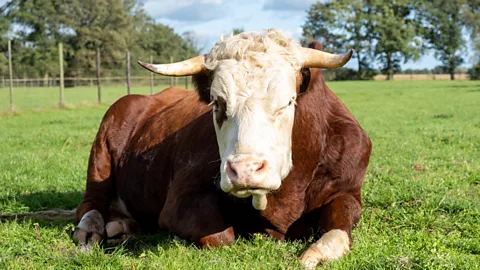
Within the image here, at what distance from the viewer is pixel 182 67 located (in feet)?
14.0

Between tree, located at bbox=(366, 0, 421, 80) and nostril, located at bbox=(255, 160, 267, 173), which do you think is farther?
tree, located at bbox=(366, 0, 421, 80)

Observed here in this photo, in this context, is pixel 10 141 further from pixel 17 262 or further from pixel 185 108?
pixel 17 262

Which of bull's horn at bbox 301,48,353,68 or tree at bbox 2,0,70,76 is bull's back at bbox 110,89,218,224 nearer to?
bull's horn at bbox 301,48,353,68

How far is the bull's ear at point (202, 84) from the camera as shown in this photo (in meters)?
4.46

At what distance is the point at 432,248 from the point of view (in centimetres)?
402

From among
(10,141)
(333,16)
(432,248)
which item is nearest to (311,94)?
(432,248)

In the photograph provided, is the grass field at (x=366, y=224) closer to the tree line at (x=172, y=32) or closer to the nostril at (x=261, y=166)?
the nostril at (x=261, y=166)

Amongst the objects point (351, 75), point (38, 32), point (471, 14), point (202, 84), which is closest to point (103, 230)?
point (202, 84)

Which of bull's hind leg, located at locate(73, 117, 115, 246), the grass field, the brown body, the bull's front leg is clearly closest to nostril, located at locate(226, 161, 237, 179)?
the grass field

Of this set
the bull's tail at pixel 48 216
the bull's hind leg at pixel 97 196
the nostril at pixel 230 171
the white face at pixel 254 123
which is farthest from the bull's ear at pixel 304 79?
the bull's tail at pixel 48 216

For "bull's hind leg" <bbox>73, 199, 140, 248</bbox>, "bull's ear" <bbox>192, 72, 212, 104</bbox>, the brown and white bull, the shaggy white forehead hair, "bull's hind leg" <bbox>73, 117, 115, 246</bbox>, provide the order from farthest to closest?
"bull's hind leg" <bbox>73, 117, 115, 246</bbox> → "bull's hind leg" <bbox>73, 199, 140, 248</bbox> → "bull's ear" <bbox>192, 72, 212, 104</bbox> → the shaggy white forehead hair → the brown and white bull

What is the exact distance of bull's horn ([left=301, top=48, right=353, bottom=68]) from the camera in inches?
163

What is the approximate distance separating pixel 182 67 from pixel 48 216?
8.46 feet

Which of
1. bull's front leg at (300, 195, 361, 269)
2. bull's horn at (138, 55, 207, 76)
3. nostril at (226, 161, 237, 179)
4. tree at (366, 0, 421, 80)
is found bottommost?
bull's front leg at (300, 195, 361, 269)
